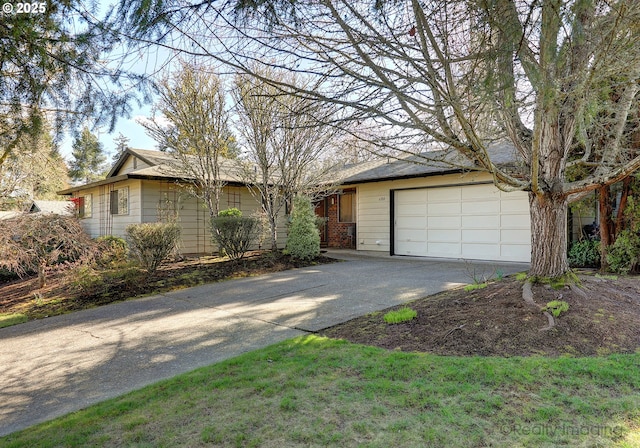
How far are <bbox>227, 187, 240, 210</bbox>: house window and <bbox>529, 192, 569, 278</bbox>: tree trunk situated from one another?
10971mm

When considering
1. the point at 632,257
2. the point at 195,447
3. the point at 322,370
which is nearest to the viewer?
the point at 195,447

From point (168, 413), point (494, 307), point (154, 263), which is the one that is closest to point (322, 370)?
point (168, 413)

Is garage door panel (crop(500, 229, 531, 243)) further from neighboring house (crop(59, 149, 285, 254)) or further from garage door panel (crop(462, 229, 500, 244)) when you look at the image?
neighboring house (crop(59, 149, 285, 254))

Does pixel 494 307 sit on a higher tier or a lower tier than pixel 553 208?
lower

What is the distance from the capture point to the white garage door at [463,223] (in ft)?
32.6

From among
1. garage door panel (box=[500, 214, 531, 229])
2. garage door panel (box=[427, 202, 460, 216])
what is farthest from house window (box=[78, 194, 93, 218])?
garage door panel (box=[500, 214, 531, 229])

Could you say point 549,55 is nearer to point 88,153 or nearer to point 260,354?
point 260,354

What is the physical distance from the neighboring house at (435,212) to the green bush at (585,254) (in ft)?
3.13

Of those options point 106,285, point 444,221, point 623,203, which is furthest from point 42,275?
point 623,203

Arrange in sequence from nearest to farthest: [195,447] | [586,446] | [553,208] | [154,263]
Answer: [586,446] < [195,447] < [553,208] < [154,263]

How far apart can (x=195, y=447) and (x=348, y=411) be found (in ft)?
3.26

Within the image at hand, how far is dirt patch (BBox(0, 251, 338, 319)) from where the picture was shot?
23.7 feet

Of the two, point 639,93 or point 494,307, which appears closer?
point 494,307

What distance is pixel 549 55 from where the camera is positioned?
8.79 ft
